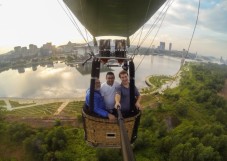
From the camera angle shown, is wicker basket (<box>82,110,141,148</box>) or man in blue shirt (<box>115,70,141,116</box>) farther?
wicker basket (<box>82,110,141,148</box>)

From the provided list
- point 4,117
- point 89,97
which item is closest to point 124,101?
point 89,97

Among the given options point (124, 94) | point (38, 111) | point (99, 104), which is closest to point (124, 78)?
point (124, 94)

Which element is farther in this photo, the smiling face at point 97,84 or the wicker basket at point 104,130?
the wicker basket at point 104,130

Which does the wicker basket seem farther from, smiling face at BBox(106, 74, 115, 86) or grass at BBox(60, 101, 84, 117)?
grass at BBox(60, 101, 84, 117)

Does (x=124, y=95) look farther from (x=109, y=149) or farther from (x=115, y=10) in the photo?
(x=109, y=149)

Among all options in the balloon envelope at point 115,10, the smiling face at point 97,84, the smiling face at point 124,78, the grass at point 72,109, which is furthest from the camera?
the grass at point 72,109

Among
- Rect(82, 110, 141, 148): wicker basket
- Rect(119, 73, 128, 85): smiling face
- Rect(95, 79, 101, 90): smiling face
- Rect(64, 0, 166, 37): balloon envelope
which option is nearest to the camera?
Rect(119, 73, 128, 85): smiling face

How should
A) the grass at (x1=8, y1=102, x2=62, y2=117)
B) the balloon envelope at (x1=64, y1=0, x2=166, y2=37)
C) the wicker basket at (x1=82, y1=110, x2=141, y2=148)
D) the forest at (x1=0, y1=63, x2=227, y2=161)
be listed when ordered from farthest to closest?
the grass at (x1=8, y1=102, x2=62, y2=117) → the forest at (x1=0, y1=63, x2=227, y2=161) → the wicker basket at (x1=82, y1=110, x2=141, y2=148) → the balloon envelope at (x1=64, y1=0, x2=166, y2=37)

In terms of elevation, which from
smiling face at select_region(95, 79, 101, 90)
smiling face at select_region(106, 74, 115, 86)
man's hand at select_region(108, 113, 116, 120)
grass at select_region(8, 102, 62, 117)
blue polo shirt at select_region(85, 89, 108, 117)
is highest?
smiling face at select_region(106, 74, 115, 86)

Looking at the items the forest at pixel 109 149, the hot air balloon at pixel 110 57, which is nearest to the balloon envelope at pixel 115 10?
the hot air balloon at pixel 110 57

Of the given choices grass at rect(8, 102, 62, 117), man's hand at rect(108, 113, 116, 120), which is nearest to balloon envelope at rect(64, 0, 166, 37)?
man's hand at rect(108, 113, 116, 120)

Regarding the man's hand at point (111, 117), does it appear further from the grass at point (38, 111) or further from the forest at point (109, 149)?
the grass at point (38, 111)
